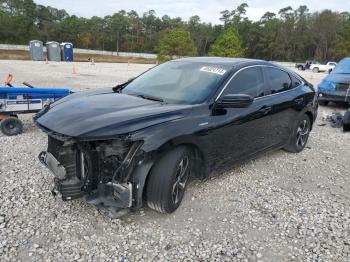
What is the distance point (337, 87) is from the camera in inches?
403

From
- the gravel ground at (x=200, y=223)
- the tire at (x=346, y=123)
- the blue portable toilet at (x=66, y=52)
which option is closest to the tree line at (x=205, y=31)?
the blue portable toilet at (x=66, y=52)

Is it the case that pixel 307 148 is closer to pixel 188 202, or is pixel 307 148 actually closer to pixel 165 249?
pixel 188 202

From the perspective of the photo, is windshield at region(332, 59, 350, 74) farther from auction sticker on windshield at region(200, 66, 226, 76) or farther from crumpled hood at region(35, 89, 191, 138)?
crumpled hood at region(35, 89, 191, 138)

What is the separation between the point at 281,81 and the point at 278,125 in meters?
A: 0.70

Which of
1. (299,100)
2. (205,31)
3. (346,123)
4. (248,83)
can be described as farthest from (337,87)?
(205,31)

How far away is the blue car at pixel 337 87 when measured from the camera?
10055 millimetres

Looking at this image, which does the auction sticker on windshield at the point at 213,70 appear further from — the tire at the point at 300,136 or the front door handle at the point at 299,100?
the tire at the point at 300,136

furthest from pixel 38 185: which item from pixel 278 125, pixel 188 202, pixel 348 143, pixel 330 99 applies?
pixel 330 99

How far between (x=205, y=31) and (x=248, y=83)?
87383 millimetres

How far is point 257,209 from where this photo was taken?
3934mm

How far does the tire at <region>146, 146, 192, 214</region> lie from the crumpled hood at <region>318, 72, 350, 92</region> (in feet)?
27.0

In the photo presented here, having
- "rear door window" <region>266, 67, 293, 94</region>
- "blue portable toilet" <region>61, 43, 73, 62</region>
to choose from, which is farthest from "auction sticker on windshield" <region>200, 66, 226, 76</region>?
"blue portable toilet" <region>61, 43, 73, 62</region>

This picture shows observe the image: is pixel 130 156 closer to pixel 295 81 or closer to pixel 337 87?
pixel 295 81

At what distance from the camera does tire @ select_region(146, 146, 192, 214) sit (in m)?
3.39
